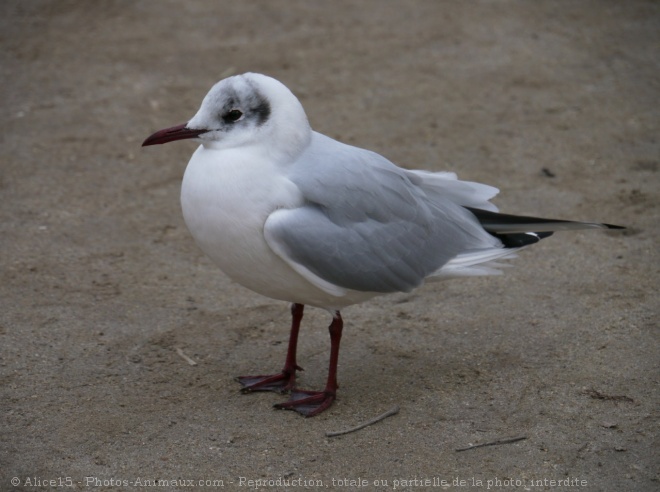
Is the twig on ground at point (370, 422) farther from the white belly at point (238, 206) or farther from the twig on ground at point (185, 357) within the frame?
the twig on ground at point (185, 357)

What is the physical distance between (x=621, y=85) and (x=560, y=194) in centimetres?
196

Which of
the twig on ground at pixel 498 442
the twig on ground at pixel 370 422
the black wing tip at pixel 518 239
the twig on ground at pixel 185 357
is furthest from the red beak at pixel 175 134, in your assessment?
the twig on ground at pixel 498 442

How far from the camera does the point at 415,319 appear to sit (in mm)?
4648

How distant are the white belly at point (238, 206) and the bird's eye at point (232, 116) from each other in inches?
5.4

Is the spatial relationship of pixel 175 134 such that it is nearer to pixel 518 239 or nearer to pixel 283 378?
pixel 283 378

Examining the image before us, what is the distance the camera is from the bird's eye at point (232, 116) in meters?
3.67

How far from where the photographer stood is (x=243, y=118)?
12.0ft

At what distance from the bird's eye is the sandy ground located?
4.13ft

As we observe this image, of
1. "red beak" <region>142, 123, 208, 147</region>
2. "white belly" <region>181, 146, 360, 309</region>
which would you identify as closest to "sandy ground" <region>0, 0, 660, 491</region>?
"white belly" <region>181, 146, 360, 309</region>

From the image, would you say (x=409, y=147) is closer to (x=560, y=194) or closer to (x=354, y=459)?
(x=560, y=194)

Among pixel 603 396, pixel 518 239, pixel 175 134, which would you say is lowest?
pixel 603 396

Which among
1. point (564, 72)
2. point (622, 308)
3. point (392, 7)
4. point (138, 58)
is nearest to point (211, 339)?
point (622, 308)

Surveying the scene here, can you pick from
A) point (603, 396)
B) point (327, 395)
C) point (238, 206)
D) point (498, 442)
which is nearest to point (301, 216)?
point (238, 206)

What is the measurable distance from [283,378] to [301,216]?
36.3 inches
